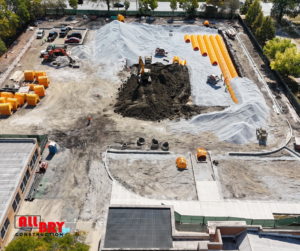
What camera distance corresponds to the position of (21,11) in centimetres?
6544

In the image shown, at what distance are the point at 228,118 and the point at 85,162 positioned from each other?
21.2 m

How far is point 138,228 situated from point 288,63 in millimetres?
42501

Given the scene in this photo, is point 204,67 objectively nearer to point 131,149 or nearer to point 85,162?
point 131,149

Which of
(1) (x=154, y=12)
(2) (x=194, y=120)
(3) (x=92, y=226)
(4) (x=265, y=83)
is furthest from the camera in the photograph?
(1) (x=154, y=12)

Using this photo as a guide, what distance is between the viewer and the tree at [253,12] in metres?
69.6

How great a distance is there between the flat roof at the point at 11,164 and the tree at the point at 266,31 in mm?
50999

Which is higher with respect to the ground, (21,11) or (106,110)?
(21,11)

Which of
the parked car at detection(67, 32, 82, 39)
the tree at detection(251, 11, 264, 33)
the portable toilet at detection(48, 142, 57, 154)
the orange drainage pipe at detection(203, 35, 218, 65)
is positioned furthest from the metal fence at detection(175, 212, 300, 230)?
the tree at detection(251, 11, 264, 33)

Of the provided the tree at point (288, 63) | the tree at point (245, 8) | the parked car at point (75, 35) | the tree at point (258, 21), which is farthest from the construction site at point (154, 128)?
the tree at point (245, 8)

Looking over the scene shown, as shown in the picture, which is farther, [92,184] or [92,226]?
[92,184]

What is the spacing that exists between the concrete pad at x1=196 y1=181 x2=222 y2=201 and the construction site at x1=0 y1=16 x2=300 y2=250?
0.51ft

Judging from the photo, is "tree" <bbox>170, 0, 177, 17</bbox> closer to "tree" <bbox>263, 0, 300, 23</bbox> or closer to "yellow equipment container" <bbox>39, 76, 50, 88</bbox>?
"tree" <bbox>263, 0, 300, 23</bbox>

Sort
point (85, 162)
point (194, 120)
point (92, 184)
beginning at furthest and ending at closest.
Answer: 1. point (194, 120)
2. point (85, 162)
3. point (92, 184)

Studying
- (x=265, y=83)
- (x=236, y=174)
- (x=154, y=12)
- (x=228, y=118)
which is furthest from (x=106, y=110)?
(x=154, y=12)
